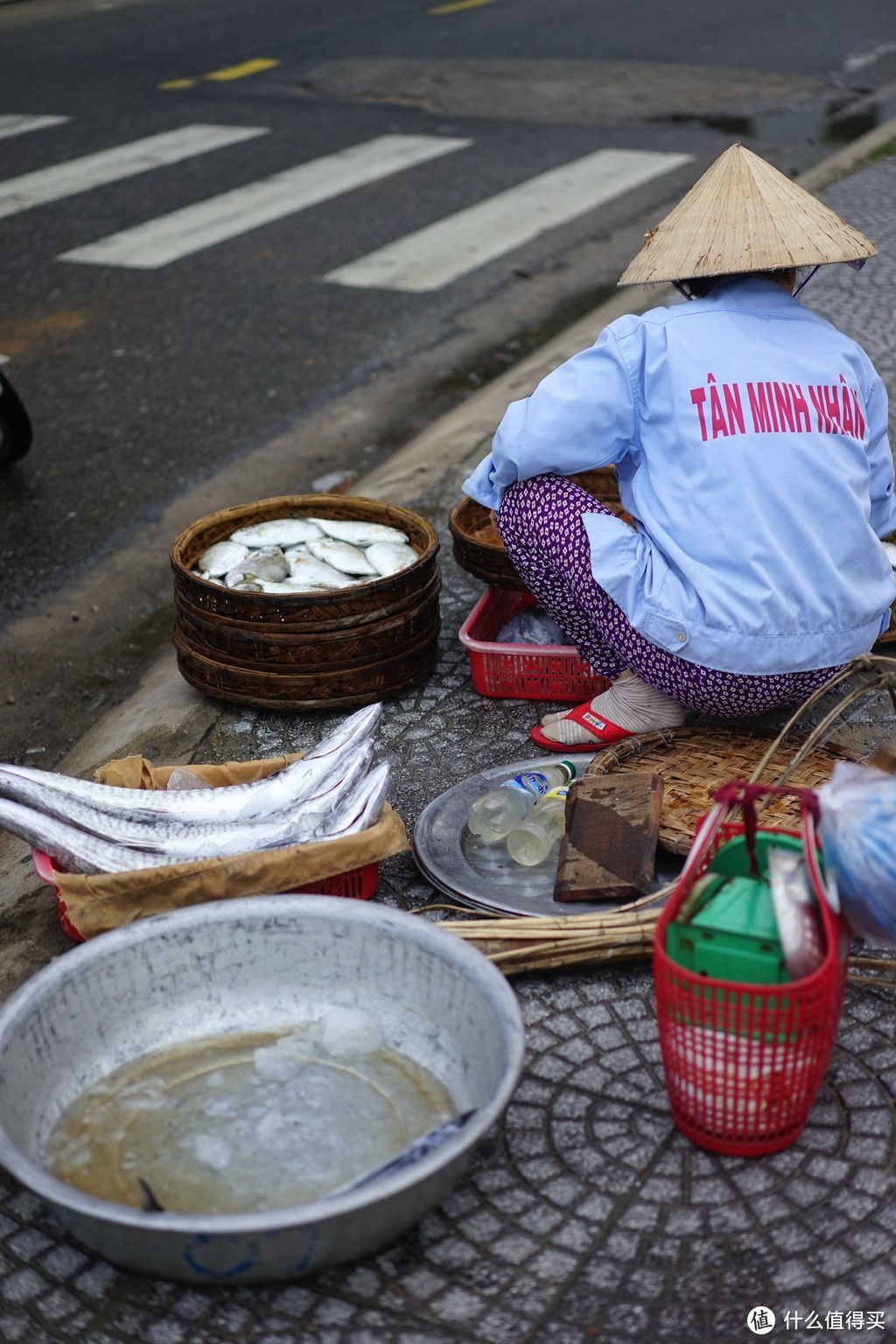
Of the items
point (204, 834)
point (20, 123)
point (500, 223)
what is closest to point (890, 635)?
point (204, 834)

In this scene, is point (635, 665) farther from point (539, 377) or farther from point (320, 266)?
point (320, 266)

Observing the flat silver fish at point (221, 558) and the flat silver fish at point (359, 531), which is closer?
the flat silver fish at point (221, 558)

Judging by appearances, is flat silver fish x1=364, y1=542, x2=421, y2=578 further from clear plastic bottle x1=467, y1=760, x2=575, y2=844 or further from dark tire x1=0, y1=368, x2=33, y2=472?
dark tire x1=0, y1=368, x2=33, y2=472

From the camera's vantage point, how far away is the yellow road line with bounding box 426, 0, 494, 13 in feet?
54.9

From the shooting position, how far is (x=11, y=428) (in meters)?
5.70

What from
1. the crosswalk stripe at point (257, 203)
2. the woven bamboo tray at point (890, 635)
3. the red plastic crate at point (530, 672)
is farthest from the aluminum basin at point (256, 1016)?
the crosswalk stripe at point (257, 203)

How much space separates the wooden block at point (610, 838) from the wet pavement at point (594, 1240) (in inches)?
7.4

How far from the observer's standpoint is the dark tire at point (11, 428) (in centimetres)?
559

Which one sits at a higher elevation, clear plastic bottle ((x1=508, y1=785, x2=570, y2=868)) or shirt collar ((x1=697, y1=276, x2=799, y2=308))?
shirt collar ((x1=697, y1=276, x2=799, y2=308))

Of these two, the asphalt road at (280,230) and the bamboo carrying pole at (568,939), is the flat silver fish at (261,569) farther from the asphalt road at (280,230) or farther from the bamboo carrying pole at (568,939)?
the bamboo carrying pole at (568,939)

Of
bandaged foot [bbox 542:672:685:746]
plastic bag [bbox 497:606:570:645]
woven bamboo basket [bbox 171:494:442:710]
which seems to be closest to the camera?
bandaged foot [bbox 542:672:685:746]

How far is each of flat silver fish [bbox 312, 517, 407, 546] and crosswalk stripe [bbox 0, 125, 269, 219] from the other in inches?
220

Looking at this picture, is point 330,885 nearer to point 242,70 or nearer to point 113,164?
point 113,164

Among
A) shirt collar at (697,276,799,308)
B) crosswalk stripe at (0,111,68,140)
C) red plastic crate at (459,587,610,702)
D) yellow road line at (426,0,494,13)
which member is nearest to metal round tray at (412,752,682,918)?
red plastic crate at (459,587,610,702)
